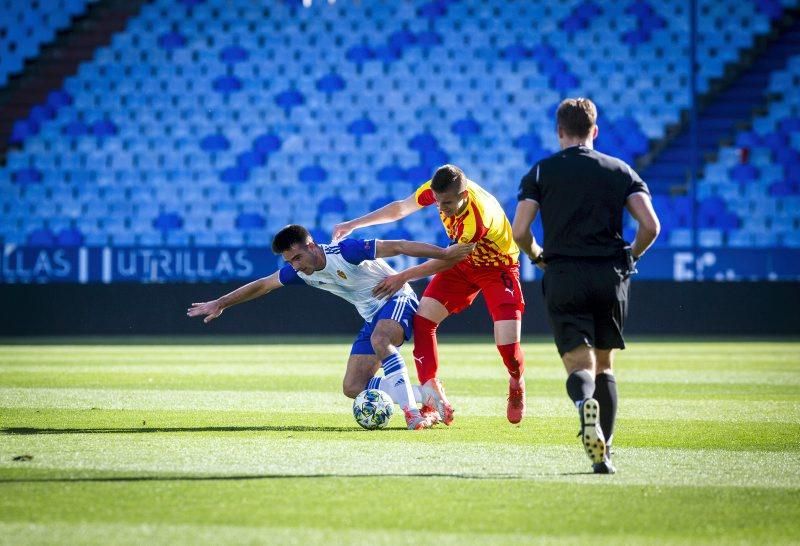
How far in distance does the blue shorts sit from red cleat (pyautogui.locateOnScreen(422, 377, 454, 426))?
43cm

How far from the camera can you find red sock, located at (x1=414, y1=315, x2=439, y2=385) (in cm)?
927

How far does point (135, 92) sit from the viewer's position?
28.1 m

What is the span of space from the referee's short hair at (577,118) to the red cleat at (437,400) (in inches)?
119

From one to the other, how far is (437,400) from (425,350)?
15.4 inches

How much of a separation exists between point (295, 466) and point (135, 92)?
22.4 metres

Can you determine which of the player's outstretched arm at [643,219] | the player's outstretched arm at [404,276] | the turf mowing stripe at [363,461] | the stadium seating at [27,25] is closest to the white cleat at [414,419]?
the turf mowing stripe at [363,461]

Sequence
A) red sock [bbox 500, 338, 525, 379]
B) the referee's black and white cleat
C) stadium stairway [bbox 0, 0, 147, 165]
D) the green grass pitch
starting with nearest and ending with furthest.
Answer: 1. the green grass pitch
2. the referee's black and white cleat
3. red sock [bbox 500, 338, 525, 379]
4. stadium stairway [bbox 0, 0, 147, 165]

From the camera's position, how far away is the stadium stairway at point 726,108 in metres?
27.2

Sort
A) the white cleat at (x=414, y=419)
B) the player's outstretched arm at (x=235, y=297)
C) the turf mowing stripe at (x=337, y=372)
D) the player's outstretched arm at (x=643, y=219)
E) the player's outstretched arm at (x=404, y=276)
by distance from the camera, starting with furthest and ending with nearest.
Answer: the turf mowing stripe at (x=337, y=372)
the white cleat at (x=414, y=419)
the player's outstretched arm at (x=235, y=297)
the player's outstretched arm at (x=404, y=276)
the player's outstretched arm at (x=643, y=219)

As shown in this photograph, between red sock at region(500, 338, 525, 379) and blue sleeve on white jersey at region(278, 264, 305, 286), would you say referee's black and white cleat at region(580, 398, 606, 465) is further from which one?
blue sleeve on white jersey at region(278, 264, 305, 286)

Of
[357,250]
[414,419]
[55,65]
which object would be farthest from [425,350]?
[55,65]

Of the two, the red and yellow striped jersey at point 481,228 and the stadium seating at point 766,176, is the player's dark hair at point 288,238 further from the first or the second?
the stadium seating at point 766,176

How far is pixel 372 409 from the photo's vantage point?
8.88m

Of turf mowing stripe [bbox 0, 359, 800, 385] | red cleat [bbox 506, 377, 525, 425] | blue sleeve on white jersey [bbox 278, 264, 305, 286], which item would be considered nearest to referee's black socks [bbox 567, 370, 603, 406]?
red cleat [bbox 506, 377, 525, 425]
